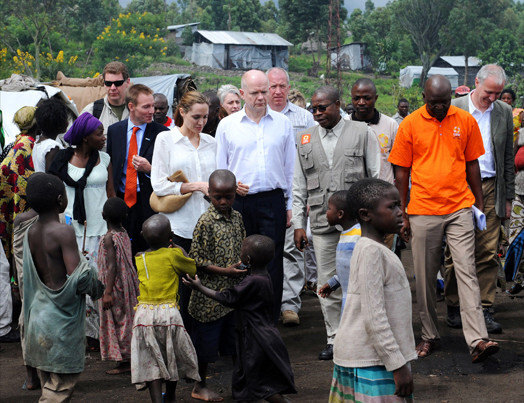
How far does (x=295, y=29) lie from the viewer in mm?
72625

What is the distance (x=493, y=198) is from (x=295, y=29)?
222 feet

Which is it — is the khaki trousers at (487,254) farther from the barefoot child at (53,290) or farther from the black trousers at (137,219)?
the barefoot child at (53,290)

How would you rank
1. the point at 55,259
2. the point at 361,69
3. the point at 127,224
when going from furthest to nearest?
the point at 361,69, the point at 127,224, the point at 55,259

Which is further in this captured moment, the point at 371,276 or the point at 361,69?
the point at 361,69

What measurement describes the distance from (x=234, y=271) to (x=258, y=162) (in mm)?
1299

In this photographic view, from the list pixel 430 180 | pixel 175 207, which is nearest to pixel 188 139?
pixel 175 207

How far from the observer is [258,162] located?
20.4ft

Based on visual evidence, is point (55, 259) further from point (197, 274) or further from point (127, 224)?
point (127, 224)

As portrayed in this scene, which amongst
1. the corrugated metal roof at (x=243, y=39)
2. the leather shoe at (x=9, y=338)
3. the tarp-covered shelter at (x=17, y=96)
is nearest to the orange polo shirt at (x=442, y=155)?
the leather shoe at (x=9, y=338)

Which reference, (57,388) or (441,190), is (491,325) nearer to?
(441,190)

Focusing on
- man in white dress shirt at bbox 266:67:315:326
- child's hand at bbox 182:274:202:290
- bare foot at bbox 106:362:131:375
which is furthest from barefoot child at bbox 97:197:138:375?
man in white dress shirt at bbox 266:67:315:326

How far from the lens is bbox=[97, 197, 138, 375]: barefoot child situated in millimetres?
6059

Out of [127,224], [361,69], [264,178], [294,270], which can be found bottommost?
[294,270]

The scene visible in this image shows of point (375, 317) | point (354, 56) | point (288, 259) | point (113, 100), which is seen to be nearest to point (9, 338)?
point (113, 100)
